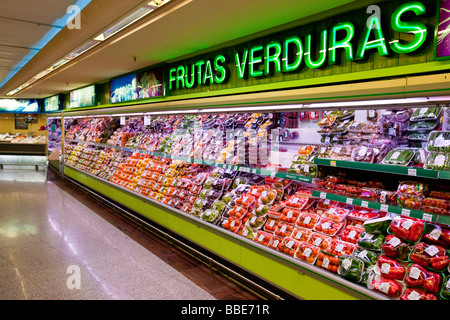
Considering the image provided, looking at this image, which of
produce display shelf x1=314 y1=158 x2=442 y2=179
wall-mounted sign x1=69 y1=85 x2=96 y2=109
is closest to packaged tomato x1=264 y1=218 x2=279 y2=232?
produce display shelf x1=314 y1=158 x2=442 y2=179

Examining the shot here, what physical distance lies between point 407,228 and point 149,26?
9.40ft

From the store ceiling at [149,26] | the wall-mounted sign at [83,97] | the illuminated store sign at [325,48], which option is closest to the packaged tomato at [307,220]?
the illuminated store sign at [325,48]

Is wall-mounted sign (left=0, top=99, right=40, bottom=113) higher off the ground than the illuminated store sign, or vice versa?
wall-mounted sign (left=0, top=99, right=40, bottom=113)

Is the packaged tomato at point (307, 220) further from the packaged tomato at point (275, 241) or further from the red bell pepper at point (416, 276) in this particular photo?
the red bell pepper at point (416, 276)

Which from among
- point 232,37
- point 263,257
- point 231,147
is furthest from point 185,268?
point 232,37

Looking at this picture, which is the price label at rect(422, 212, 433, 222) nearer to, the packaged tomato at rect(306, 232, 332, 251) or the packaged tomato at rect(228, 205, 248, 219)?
the packaged tomato at rect(306, 232, 332, 251)

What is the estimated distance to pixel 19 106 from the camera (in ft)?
46.4

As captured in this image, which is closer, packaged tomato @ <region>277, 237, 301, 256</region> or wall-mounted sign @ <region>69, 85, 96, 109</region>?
packaged tomato @ <region>277, 237, 301, 256</region>

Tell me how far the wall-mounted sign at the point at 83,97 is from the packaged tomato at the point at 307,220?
639 centimetres

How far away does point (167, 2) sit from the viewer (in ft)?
8.59

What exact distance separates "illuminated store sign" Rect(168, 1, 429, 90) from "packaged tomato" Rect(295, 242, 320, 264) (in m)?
1.55

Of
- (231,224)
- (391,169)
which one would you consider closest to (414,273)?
(391,169)

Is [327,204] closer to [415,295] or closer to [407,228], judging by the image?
[407,228]

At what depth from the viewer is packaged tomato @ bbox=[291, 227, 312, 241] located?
2893 millimetres
